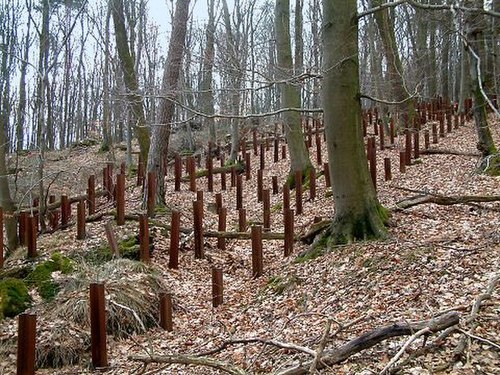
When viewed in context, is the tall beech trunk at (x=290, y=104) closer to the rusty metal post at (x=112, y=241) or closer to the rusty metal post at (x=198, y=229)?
the rusty metal post at (x=198, y=229)

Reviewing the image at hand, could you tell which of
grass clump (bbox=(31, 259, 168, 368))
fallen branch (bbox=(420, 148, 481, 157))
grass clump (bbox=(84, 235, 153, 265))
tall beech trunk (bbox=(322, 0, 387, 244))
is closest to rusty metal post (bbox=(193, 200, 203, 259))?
grass clump (bbox=(84, 235, 153, 265))

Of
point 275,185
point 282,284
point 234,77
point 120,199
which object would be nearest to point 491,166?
point 275,185

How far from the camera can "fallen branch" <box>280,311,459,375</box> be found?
12.5 feet

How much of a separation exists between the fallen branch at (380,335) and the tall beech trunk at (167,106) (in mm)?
7296

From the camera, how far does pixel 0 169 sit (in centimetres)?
986

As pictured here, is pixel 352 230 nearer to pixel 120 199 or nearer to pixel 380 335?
pixel 380 335

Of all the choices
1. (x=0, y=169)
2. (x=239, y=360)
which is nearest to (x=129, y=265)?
(x=239, y=360)

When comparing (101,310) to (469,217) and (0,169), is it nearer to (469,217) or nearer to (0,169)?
(469,217)

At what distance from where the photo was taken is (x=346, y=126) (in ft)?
22.4

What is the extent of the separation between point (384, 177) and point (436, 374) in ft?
26.5

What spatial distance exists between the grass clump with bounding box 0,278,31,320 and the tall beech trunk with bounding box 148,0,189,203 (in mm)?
4206

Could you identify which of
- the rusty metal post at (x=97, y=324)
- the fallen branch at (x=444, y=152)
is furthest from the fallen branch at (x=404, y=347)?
the fallen branch at (x=444, y=152)

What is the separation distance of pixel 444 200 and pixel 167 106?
19.2 feet

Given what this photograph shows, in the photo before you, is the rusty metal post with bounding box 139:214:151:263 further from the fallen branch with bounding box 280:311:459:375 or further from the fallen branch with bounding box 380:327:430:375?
the fallen branch with bounding box 380:327:430:375
